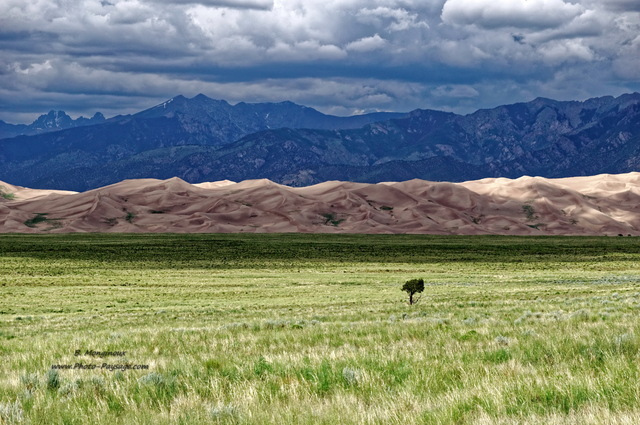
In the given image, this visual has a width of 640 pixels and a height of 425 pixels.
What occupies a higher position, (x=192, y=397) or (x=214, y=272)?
(x=192, y=397)

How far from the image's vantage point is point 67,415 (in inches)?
340

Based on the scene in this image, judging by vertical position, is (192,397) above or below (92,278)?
above

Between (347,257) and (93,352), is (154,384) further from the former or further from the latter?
(347,257)

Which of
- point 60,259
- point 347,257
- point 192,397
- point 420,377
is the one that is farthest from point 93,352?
point 347,257

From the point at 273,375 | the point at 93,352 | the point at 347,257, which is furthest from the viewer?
the point at 347,257

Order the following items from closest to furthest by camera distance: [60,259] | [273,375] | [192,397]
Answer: [192,397] → [273,375] → [60,259]

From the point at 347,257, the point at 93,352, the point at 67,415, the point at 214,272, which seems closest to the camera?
the point at 67,415

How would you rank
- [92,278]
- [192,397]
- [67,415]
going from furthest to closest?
1. [92,278]
2. [192,397]
3. [67,415]

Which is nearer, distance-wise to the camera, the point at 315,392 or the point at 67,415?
the point at 67,415

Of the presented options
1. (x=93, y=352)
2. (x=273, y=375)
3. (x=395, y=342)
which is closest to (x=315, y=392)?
(x=273, y=375)

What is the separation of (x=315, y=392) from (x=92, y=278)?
225 feet

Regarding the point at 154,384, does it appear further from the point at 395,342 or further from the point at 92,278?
the point at 92,278

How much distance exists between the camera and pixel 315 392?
32.1ft

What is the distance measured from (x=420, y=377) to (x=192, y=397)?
11.2 feet
